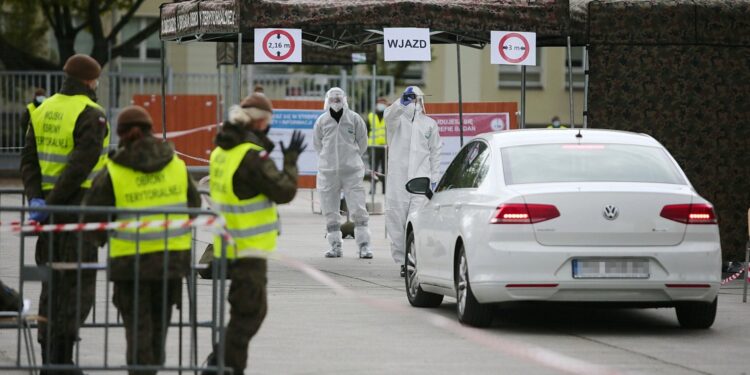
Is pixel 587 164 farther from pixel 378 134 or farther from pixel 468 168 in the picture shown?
pixel 378 134

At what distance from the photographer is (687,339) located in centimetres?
1091

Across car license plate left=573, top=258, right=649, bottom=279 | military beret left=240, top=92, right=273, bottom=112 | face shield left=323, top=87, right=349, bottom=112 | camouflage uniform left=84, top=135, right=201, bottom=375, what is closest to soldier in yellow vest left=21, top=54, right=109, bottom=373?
camouflage uniform left=84, top=135, right=201, bottom=375

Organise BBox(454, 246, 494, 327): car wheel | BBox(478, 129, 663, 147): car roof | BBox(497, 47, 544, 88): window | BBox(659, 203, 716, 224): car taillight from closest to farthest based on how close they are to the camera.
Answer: BBox(659, 203, 716, 224): car taillight → BBox(454, 246, 494, 327): car wheel → BBox(478, 129, 663, 147): car roof → BBox(497, 47, 544, 88): window

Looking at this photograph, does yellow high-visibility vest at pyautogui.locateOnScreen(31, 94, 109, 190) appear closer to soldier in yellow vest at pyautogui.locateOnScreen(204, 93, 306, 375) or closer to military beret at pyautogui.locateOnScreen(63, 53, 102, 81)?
military beret at pyautogui.locateOnScreen(63, 53, 102, 81)

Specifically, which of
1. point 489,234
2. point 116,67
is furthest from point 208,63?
point 489,234

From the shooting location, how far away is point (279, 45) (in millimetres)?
15969

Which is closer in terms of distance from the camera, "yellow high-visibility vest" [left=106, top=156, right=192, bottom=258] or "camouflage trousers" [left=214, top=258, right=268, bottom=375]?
"yellow high-visibility vest" [left=106, top=156, right=192, bottom=258]

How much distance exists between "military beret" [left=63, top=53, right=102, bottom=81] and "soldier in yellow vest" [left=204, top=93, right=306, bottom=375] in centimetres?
151

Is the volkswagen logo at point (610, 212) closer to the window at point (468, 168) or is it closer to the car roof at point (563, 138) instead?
the car roof at point (563, 138)

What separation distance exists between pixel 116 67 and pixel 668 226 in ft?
125

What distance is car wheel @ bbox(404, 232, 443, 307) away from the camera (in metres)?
12.9

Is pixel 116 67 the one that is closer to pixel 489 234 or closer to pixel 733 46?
pixel 733 46

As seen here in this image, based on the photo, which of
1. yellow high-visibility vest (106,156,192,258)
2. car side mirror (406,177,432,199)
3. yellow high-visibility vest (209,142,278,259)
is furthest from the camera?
car side mirror (406,177,432,199)

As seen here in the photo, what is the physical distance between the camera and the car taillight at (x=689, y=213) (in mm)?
10781
